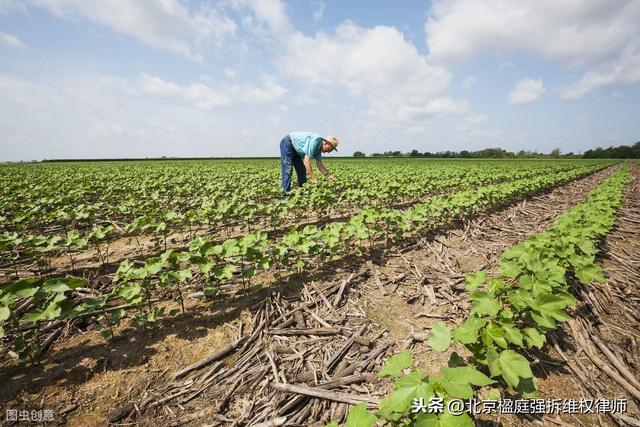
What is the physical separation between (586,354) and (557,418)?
1225mm

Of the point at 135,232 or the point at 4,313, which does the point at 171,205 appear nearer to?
the point at 135,232

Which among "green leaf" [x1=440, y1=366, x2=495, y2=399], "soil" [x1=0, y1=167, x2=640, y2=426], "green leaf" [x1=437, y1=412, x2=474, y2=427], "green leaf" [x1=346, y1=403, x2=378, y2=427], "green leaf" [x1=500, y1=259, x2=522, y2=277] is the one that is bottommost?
"soil" [x1=0, y1=167, x2=640, y2=426]

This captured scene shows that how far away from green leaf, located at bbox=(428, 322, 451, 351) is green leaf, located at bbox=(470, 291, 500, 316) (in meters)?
0.44

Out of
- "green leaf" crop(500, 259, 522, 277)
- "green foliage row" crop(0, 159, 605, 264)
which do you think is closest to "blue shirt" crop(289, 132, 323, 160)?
"green foliage row" crop(0, 159, 605, 264)

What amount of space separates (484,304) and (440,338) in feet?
2.18

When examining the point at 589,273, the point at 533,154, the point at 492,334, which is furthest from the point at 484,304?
the point at 533,154

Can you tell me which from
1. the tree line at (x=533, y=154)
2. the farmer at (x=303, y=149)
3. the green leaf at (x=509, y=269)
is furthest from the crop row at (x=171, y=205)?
the tree line at (x=533, y=154)

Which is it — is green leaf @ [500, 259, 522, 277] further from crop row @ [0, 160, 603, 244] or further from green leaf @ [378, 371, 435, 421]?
crop row @ [0, 160, 603, 244]

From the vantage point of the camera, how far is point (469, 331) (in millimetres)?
2512

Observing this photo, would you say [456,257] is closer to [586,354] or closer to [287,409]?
[586,354]

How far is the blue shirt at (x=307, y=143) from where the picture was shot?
8.87 metres

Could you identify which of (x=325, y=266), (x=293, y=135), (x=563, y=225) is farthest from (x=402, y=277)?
(x=293, y=135)

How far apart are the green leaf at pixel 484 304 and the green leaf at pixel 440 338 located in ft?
1.43

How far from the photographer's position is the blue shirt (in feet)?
29.1
